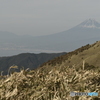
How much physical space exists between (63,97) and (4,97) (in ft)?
4.34

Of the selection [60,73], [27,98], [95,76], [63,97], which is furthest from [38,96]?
[95,76]

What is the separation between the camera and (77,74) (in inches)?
201

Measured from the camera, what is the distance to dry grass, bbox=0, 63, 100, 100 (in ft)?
14.4

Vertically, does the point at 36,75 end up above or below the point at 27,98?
above

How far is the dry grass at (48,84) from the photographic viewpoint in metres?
4.39

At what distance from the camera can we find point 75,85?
4500mm

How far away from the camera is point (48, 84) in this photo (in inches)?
192

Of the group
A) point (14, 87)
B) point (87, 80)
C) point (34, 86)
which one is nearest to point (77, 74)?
point (87, 80)

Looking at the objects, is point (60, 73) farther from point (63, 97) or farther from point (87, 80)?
point (63, 97)

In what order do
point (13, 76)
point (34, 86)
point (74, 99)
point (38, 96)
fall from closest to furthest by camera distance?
point (74, 99)
point (38, 96)
point (34, 86)
point (13, 76)

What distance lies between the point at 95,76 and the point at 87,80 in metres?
0.41

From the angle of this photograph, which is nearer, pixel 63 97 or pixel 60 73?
pixel 63 97

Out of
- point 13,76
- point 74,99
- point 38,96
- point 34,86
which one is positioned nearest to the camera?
point 74,99

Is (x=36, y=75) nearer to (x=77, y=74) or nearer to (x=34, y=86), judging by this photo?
(x=34, y=86)
